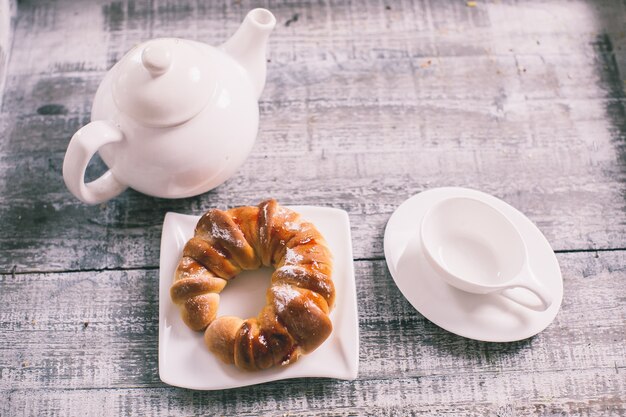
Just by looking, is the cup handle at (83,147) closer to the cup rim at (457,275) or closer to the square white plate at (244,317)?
the square white plate at (244,317)

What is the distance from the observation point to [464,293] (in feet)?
3.44

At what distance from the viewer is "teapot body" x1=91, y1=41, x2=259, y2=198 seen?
952mm

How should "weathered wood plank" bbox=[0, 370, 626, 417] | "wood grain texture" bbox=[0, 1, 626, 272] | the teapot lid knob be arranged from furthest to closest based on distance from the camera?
"wood grain texture" bbox=[0, 1, 626, 272]
"weathered wood plank" bbox=[0, 370, 626, 417]
the teapot lid knob

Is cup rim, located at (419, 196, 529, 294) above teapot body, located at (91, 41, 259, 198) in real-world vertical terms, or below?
below

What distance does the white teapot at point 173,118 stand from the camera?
0.91 m

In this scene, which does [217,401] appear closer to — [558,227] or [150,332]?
[150,332]

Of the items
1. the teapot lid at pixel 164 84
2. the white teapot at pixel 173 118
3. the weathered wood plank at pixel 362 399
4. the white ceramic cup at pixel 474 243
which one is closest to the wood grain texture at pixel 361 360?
the weathered wood plank at pixel 362 399

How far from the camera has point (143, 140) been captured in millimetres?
947

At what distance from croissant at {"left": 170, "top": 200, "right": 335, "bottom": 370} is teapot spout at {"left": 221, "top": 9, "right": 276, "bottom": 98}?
0.23 metres

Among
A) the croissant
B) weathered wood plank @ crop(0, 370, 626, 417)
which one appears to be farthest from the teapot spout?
weathered wood plank @ crop(0, 370, 626, 417)

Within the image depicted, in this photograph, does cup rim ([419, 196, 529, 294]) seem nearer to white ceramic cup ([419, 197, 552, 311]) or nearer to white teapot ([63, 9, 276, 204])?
white ceramic cup ([419, 197, 552, 311])

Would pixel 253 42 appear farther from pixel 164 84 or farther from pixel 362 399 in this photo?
pixel 362 399

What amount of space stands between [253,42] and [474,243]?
19.8 inches

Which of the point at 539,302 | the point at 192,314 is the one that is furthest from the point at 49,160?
the point at 539,302
